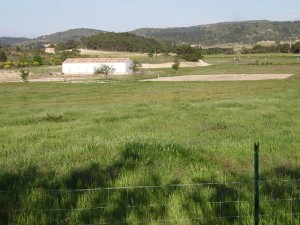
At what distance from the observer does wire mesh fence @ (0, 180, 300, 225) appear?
237 inches

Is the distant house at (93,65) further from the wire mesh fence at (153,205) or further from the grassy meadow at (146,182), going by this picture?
the wire mesh fence at (153,205)

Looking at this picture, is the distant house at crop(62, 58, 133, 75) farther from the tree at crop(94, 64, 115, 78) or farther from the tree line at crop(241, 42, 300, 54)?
the tree line at crop(241, 42, 300, 54)

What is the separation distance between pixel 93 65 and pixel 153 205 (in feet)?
362

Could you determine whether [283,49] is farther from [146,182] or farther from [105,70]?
[146,182]

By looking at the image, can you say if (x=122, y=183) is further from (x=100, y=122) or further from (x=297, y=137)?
(x=100, y=122)

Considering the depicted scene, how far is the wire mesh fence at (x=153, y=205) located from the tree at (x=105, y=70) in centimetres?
9789

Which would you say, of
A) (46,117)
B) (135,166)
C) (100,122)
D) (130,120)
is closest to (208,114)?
(130,120)

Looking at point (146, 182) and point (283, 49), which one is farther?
point (283, 49)

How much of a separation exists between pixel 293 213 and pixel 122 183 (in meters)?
3.01

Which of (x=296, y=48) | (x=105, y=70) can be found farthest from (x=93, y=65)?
(x=296, y=48)

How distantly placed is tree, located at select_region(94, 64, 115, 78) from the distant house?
2.20 meters

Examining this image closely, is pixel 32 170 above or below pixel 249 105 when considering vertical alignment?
above

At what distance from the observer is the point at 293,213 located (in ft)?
19.9

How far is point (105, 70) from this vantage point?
105 m
